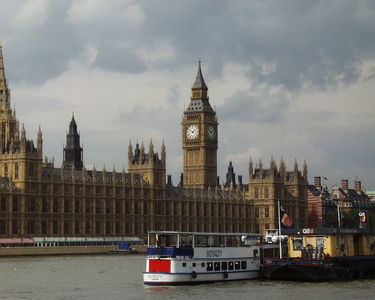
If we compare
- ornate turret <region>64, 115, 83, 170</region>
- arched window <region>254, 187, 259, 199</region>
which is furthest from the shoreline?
arched window <region>254, 187, 259, 199</region>

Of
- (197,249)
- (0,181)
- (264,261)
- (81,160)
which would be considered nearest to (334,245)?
(264,261)

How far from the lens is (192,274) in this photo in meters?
74.6

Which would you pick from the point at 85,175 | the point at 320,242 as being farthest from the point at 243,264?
the point at 85,175

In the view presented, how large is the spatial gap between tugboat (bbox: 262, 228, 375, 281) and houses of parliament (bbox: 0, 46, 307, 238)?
68205mm

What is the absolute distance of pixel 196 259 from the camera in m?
74.9

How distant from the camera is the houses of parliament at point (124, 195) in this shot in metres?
144

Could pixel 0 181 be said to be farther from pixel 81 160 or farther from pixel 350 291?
pixel 350 291

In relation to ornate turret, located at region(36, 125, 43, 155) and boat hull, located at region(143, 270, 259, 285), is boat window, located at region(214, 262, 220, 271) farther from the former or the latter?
ornate turret, located at region(36, 125, 43, 155)

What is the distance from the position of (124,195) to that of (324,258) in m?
83.8

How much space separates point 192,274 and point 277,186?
382 feet

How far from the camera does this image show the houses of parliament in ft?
472

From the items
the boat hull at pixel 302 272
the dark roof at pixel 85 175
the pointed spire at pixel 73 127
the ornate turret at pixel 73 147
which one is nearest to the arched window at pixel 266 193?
the dark roof at pixel 85 175

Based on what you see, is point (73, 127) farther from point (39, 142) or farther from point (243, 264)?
point (243, 264)

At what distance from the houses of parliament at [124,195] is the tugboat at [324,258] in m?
68.2
